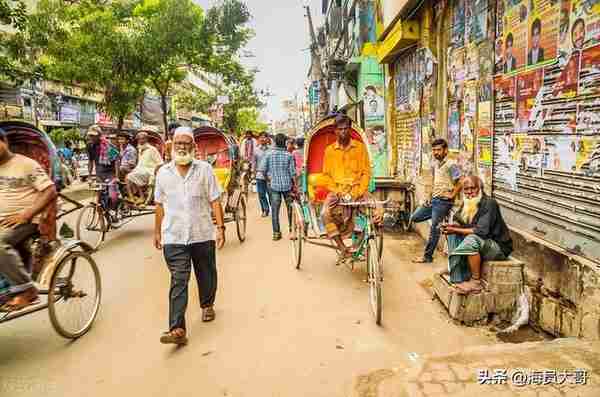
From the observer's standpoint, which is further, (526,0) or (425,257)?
(425,257)

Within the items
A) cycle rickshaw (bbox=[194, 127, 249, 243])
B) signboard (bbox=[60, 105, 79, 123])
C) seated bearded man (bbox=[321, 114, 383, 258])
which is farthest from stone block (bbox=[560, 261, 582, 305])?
signboard (bbox=[60, 105, 79, 123])

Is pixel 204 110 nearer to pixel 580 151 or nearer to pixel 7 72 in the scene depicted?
pixel 7 72

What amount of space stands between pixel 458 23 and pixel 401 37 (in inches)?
84.1

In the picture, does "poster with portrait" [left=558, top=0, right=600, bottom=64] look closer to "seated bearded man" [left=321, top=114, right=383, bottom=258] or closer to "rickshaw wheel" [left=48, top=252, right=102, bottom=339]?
"seated bearded man" [left=321, top=114, right=383, bottom=258]

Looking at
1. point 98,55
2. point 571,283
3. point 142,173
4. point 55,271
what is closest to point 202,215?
point 55,271

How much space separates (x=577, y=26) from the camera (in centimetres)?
396

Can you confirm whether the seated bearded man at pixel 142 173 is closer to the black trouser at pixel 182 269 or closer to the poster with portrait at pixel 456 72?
the black trouser at pixel 182 269

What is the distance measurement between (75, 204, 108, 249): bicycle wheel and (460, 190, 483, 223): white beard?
602 cm

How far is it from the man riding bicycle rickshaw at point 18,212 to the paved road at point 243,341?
2.06 feet

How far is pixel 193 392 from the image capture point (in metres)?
3.15

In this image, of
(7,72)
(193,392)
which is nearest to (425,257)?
(193,392)

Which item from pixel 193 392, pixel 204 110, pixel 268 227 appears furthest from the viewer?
pixel 204 110

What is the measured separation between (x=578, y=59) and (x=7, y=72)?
9.58 metres

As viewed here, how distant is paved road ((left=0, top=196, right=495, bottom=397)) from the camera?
3285 mm
